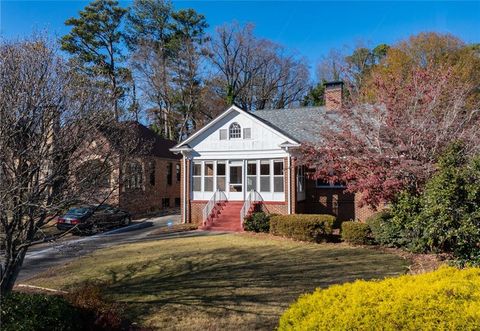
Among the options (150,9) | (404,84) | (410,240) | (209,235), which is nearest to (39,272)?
(209,235)

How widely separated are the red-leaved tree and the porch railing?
17.5 feet

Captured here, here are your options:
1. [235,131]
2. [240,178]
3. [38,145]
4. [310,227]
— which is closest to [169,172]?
[240,178]

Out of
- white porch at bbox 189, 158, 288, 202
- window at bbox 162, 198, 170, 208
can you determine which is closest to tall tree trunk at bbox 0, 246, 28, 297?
white porch at bbox 189, 158, 288, 202

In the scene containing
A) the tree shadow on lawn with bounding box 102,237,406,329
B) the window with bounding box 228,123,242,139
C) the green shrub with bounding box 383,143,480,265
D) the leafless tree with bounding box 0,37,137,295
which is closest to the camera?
the leafless tree with bounding box 0,37,137,295

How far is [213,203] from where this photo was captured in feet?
66.6

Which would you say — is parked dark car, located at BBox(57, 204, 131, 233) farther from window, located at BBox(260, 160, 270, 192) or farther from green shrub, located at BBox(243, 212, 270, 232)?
window, located at BBox(260, 160, 270, 192)

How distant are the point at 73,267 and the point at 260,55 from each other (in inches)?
1448

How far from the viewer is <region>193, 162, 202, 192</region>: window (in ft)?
70.1

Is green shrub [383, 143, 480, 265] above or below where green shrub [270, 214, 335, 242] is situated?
above

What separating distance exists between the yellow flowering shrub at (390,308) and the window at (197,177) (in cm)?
1734

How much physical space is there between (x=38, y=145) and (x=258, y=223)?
1203 cm

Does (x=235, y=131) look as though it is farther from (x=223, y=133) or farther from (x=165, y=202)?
A: (x=165, y=202)

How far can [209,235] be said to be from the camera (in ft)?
55.7

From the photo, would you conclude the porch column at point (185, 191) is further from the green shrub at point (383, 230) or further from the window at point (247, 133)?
the green shrub at point (383, 230)
